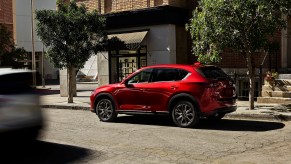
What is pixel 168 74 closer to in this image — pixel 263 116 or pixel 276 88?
pixel 263 116

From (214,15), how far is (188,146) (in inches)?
222

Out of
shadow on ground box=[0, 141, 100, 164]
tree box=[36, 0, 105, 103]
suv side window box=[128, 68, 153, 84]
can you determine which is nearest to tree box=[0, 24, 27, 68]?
tree box=[36, 0, 105, 103]

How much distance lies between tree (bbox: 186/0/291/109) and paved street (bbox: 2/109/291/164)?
8.85 feet

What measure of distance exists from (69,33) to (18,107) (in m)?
9.71

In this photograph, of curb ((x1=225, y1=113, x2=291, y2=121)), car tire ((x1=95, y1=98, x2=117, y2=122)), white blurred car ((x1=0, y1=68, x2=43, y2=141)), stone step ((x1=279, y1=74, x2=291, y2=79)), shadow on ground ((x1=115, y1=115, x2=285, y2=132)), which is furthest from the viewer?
stone step ((x1=279, y1=74, x2=291, y2=79))

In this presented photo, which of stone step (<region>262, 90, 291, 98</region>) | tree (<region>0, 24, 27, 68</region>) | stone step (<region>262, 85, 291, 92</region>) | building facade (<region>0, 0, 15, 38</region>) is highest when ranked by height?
building facade (<region>0, 0, 15, 38</region>)

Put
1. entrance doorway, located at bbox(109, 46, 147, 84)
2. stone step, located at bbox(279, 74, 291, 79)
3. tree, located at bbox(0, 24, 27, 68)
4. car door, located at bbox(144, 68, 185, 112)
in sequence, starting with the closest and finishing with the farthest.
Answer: car door, located at bbox(144, 68, 185, 112), stone step, located at bbox(279, 74, 291, 79), entrance doorway, located at bbox(109, 46, 147, 84), tree, located at bbox(0, 24, 27, 68)

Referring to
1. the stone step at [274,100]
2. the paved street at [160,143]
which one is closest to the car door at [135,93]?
the paved street at [160,143]

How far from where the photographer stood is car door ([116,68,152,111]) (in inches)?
427

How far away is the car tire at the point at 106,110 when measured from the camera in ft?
37.7

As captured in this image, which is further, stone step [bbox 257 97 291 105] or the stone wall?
the stone wall

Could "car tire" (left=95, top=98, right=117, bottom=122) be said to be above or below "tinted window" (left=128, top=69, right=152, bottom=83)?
below

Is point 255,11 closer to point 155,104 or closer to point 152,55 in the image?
point 155,104

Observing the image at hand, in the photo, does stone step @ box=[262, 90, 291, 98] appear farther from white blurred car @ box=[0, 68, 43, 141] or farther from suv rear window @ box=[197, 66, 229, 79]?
white blurred car @ box=[0, 68, 43, 141]
